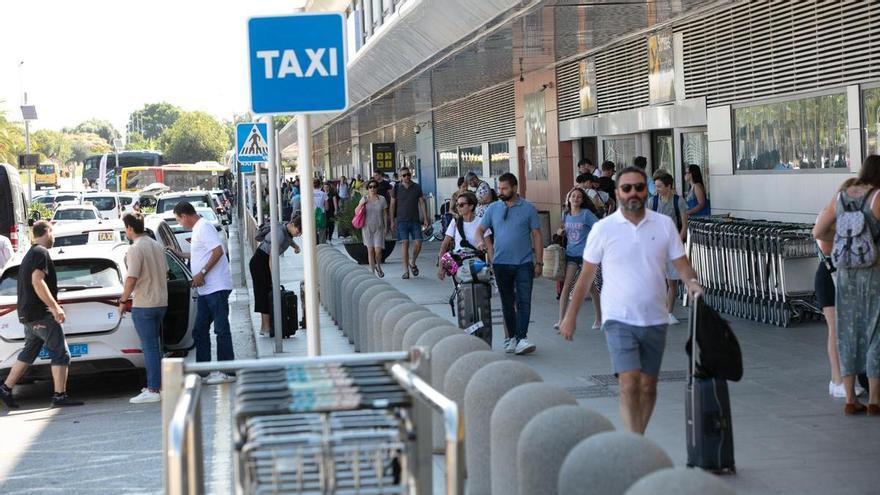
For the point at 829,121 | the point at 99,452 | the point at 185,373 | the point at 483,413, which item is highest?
the point at 829,121

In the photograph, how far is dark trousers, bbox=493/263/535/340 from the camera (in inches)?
503

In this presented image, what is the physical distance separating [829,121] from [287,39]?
9.32m

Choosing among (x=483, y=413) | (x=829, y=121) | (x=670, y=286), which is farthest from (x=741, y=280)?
(x=483, y=413)

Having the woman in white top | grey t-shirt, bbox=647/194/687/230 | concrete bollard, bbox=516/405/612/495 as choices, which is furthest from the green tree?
concrete bollard, bbox=516/405/612/495

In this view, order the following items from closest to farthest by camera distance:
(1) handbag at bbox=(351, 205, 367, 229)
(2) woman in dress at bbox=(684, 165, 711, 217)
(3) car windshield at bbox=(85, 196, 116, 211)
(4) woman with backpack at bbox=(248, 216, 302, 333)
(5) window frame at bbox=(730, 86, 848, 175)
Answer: (5) window frame at bbox=(730, 86, 848, 175), (4) woman with backpack at bbox=(248, 216, 302, 333), (2) woman in dress at bbox=(684, 165, 711, 217), (1) handbag at bbox=(351, 205, 367, 229), (3) car windshield at bbox=(85, 196, 116, 211)

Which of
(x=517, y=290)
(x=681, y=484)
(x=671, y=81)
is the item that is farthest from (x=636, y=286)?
(x=671, y=81)

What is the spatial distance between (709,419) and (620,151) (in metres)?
16.6

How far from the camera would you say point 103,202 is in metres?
44.3

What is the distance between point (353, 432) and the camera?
4332mm

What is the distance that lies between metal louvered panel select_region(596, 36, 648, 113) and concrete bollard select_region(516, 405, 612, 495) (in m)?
17.3

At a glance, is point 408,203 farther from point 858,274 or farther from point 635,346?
point 635,346

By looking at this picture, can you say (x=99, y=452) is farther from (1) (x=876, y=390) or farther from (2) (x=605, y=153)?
(2) (x=605, y=153)

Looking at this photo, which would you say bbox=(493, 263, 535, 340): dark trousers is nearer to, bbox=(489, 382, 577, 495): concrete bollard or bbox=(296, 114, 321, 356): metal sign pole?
bbox=(296, 114, 321, 356): metal sign pole

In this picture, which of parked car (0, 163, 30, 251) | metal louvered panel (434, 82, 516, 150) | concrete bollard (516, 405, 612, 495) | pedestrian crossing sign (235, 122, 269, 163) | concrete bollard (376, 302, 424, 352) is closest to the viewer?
concrete bollard (516, 405, 612, 495)
